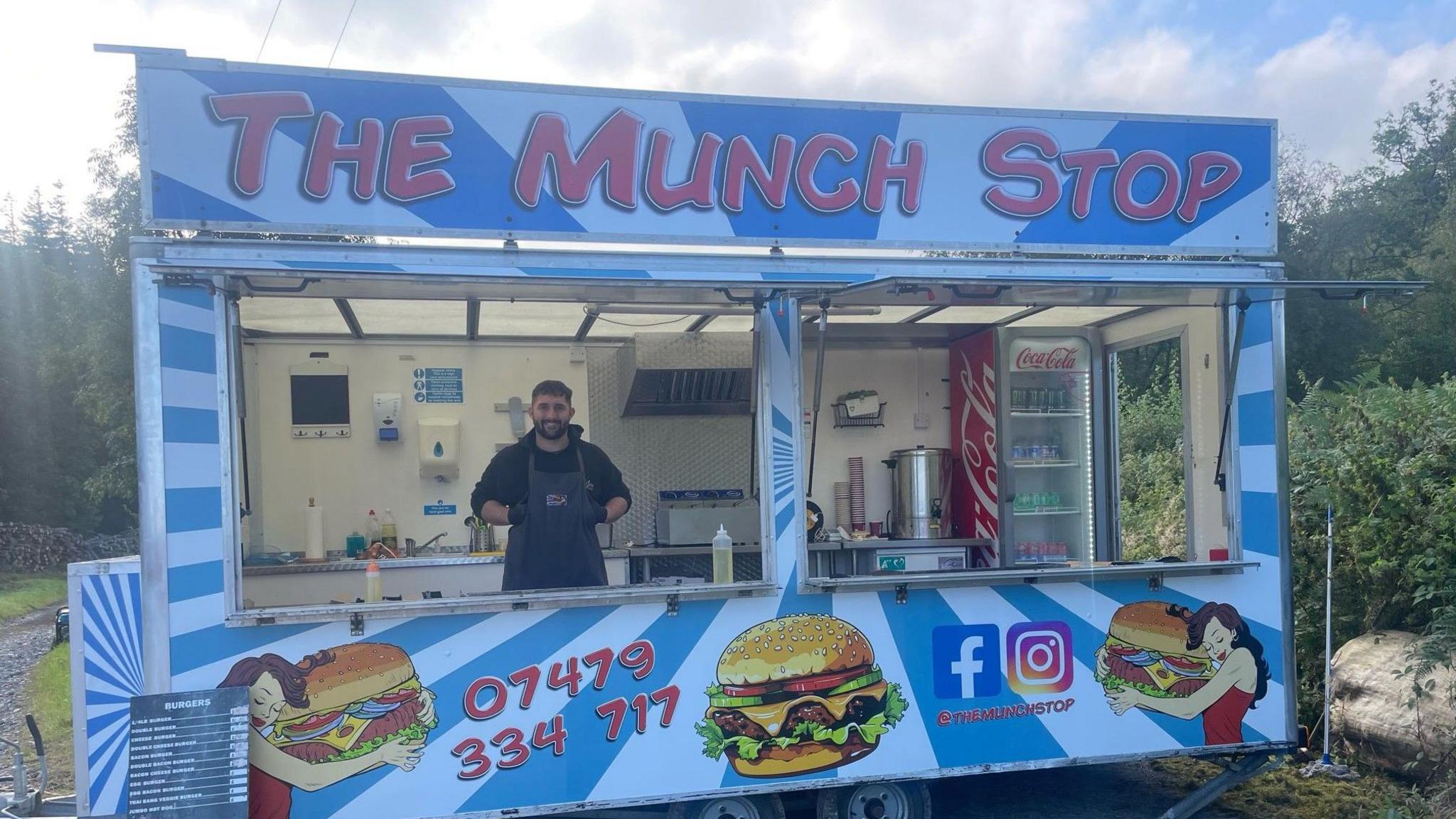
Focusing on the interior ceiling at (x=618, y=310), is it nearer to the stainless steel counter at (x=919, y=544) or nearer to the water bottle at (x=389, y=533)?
the water bottle at (x=389, y=533)

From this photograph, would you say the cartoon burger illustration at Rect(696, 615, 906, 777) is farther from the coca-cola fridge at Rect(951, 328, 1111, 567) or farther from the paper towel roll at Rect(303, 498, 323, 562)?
the paper towel roll at Rect(303, 498, 323, 562)

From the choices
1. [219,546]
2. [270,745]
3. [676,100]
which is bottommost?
[270,745]

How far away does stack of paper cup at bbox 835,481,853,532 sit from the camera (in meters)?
6.72

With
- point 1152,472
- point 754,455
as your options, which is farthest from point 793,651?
point 1152,472

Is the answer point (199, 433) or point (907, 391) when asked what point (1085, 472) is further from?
point (199, 433)

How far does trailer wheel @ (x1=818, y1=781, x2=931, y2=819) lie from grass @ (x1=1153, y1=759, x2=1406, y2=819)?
1.80 meters

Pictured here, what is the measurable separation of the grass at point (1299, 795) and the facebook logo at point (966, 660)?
1738 millimetres

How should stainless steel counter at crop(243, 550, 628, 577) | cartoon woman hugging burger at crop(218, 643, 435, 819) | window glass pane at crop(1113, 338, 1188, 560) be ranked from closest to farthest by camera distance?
1. cartoon woman hugging burger at crop(218, 643, 435, 819)
2. stainless steel counter at crop(243, 550, 628, 577)
3. window glass pane at crop(1113, 338, 1188, 560)

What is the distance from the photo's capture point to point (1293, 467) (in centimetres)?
690

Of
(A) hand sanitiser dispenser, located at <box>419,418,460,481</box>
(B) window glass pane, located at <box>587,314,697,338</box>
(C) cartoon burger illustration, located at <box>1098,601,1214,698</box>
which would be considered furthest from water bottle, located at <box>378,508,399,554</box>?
(C) cartoon burger illustration, located at <box>1098,601,1214,698</box>

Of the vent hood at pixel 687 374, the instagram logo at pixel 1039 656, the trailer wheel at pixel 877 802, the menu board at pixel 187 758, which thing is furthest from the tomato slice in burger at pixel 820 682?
the vent hood at pixel 687 374

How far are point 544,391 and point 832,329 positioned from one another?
1.91 meters

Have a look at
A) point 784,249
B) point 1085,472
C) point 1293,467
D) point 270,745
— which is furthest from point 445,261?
point 1293,467

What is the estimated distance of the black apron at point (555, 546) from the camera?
502cm
